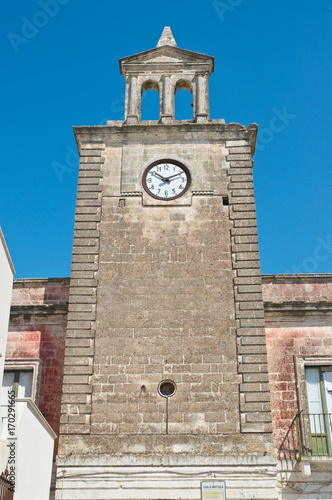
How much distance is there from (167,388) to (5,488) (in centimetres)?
579

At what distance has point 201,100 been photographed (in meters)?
17.2

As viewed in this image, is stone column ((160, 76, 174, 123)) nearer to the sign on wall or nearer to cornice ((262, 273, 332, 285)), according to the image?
cornice ((262, 273, 332, 285))

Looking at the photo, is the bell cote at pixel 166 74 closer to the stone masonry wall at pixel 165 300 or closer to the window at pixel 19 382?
Result: the stone masonry wall at pixel 165 300

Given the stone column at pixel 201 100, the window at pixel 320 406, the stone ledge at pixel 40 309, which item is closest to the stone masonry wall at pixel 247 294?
the stone column at pixel 201 100

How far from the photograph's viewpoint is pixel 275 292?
16.2 m

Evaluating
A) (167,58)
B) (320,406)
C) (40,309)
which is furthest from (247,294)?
(167,58)

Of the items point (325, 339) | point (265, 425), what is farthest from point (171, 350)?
point (325, 339)

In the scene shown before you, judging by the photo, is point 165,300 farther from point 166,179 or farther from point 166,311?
point 166,179

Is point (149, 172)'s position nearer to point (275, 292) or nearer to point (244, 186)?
point (244, 186)

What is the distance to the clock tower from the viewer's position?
13.4m

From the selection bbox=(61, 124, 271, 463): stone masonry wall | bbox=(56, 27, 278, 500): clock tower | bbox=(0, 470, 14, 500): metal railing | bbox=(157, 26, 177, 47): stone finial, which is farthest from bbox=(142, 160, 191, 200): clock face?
bbox=(0, 470, 14, 500): metal railing

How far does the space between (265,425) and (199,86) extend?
28.3ft

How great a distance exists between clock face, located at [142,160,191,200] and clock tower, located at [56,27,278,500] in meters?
0.03

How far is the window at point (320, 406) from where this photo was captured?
1434cm
